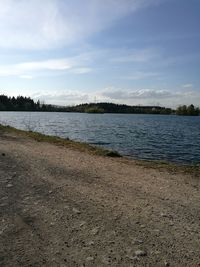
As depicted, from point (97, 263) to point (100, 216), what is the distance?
206cm

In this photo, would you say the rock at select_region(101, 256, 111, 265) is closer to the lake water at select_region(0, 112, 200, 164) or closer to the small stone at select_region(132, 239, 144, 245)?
the small stone at select_region(132, 239, 144, 245)

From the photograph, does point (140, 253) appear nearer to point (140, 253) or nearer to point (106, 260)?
point (140, 253)

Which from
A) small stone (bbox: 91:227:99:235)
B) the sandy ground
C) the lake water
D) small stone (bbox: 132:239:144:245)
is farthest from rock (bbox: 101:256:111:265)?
the lake water

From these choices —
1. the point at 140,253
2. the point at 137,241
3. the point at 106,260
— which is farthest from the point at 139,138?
the point at 106,260

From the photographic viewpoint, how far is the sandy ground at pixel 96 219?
573 cm

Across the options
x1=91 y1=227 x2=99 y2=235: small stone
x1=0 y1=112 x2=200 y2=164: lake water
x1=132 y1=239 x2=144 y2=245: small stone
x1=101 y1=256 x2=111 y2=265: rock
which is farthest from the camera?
x1=0 y1=112 x2=200 y2=164: lake water

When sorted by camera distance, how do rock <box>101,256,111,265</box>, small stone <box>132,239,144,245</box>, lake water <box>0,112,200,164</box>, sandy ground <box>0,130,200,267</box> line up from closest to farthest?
rock <box>101,256,111,265</box>, sandy ground <box>0,130,200,267</box>, small stone <box>132,239,144,245</box>, lake water <box>0,112,200,164</box>

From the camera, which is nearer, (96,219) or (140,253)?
(140,253)

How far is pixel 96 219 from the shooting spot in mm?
7332

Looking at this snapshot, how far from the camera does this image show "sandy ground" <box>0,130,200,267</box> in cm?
573

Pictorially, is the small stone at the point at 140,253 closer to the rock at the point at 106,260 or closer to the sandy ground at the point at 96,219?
the sandy ground at the point at 96,219

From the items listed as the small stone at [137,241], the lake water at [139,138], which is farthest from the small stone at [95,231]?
the lake water at [139,138]

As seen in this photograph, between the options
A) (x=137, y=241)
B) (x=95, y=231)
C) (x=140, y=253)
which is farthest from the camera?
(x=95, y=231)

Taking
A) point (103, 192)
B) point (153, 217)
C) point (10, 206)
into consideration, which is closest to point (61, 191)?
point (103, 192)
